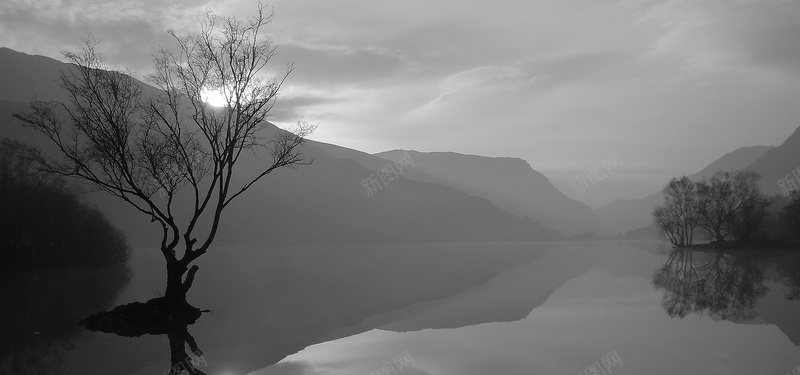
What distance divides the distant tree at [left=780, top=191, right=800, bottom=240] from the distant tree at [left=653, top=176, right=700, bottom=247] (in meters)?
10.3

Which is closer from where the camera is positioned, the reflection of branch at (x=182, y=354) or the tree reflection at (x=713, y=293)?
the reflection of branch at (x=182, y=354)

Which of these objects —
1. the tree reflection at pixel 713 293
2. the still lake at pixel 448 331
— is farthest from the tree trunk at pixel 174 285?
the tree reflection at pixel 713 293

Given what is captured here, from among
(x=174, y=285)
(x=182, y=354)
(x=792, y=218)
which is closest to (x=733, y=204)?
(x=792, y=218)

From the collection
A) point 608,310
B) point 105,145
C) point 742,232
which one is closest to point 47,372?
point 105,145

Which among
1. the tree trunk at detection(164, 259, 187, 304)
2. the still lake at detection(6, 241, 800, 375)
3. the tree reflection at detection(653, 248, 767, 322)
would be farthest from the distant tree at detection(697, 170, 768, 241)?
the tree trunk at detection(164, 259, 187, 304)

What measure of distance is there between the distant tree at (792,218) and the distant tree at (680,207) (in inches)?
407

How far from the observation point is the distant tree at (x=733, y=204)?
6962 cm

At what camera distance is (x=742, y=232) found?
231ft

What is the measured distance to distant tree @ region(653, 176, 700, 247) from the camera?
258 ft

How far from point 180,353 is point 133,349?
156 cm

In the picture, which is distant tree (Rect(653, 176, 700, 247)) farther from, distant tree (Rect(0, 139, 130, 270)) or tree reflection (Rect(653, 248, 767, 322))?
distant tree (Rect(0, 139, 130, 270))

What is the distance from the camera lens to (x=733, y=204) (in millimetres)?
72750

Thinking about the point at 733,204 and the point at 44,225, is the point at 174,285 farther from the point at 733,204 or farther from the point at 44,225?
the point at 733,204

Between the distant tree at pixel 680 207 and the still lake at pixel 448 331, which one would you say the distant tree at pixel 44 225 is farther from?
the distant tree at pixel 680 207
